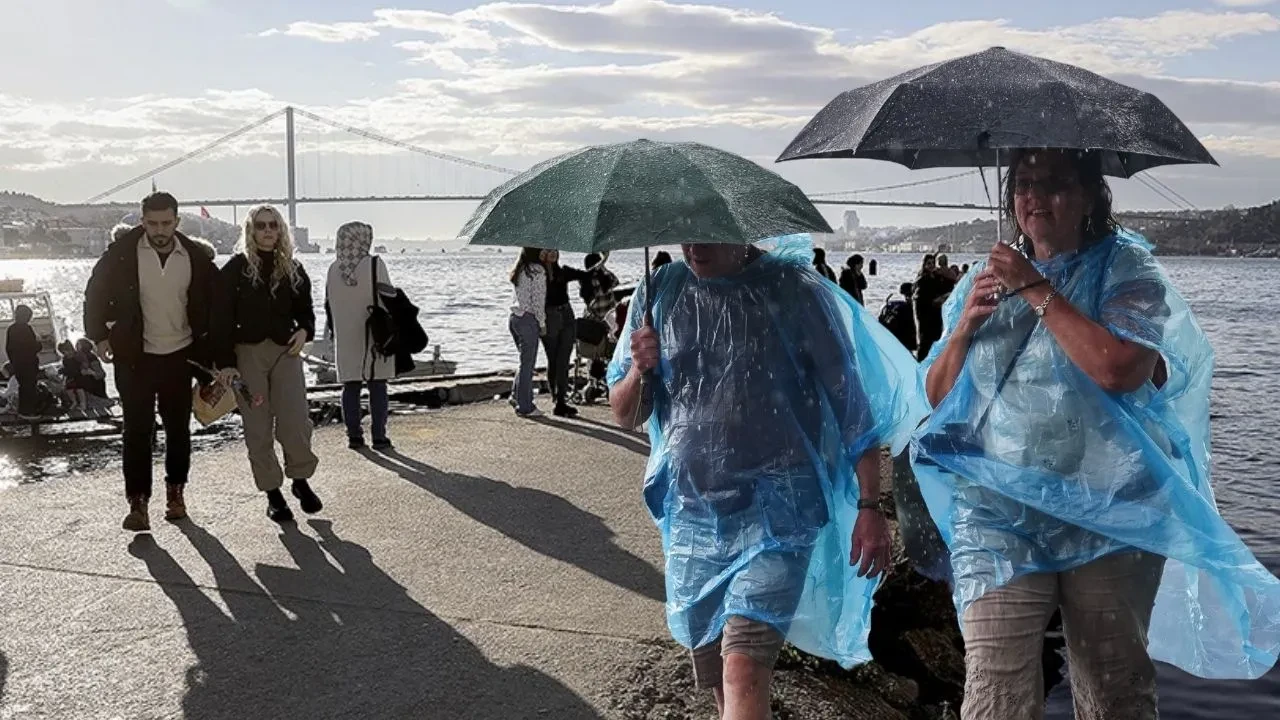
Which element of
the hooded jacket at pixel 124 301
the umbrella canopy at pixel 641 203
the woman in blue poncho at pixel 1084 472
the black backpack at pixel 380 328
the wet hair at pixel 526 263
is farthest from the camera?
the wet hair at pixel 526 263

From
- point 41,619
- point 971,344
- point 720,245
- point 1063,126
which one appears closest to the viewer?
point 1063,126

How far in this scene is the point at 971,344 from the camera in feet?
10.0

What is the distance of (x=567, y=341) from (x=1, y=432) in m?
7.20

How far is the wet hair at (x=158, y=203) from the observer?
20.5 feet

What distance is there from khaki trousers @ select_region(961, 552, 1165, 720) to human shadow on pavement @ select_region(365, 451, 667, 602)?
8.59ft

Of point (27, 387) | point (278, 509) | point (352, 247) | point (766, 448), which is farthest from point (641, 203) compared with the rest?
point (27, 387)

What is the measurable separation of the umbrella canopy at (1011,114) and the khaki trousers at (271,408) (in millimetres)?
4089

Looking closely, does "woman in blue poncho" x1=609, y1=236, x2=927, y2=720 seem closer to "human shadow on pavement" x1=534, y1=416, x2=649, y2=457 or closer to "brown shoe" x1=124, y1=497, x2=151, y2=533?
"brown shoe" x1=124, y1=497, x2=151, y2=533

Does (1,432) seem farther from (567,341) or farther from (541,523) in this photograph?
(541,523)

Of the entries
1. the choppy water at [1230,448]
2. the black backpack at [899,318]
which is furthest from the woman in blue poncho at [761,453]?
the black backpack at [899,318]

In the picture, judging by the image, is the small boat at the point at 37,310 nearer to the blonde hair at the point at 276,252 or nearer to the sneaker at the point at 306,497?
the sneaker at the point at 306,497

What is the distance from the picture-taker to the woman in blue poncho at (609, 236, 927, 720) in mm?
3139

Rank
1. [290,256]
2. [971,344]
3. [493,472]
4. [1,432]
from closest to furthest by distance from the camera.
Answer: [971,344] → [290,256] → [493,472] → [1,432]

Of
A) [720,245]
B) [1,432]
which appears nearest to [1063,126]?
[720,245]
